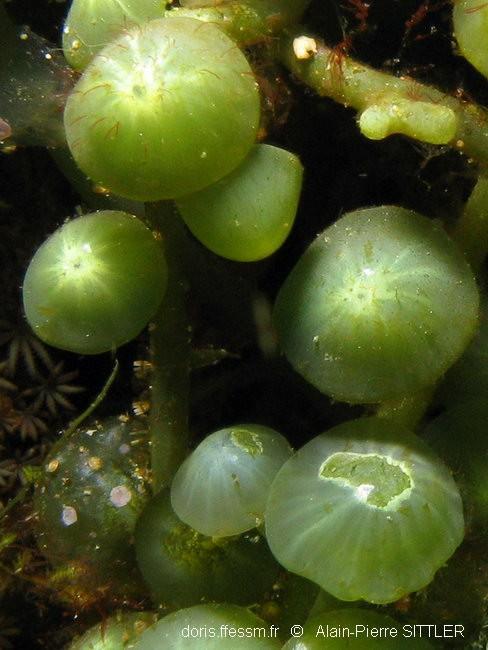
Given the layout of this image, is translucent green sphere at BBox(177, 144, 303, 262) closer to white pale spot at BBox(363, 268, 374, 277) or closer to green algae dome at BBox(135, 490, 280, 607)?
white pale spot at BBox(363, 268, 374, 277)

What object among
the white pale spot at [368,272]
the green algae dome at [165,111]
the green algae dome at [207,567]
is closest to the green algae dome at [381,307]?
the white pale spot at [368,272]

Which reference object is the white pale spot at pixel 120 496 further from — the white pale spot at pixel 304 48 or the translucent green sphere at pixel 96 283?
the white pale spot at pixel 304 48

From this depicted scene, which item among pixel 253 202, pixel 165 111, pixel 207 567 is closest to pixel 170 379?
pixel 207 567

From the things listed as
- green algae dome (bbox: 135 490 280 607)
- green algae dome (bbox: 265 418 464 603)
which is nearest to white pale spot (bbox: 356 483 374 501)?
green algae dome (bbox: 265 418 464 603)

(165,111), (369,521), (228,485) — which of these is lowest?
(228,485)

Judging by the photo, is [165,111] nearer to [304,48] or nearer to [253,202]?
[253,202]

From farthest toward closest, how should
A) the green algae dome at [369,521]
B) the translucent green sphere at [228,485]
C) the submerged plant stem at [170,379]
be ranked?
the submerged plant stem at [170,379] → the translucent green sphere at [228,485] → the green algae dome at [369,521]
